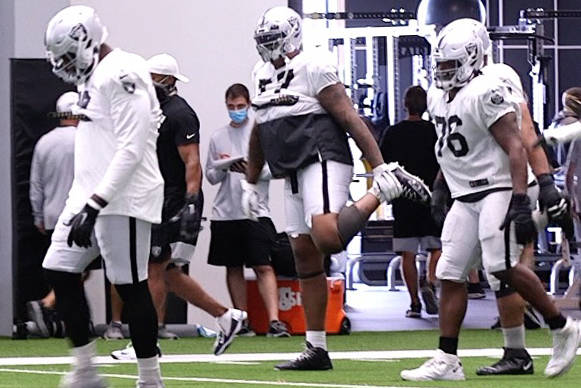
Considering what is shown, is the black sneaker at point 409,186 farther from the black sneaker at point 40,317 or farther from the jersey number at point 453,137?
the black sneaker at point 40,317

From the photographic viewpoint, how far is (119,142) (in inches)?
264

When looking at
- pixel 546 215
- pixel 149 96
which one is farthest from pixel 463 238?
pixel 149 96

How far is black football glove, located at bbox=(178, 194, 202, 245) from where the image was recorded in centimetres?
1041

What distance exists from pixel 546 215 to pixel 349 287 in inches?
469

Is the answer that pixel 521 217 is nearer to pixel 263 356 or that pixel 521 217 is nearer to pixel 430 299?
pixel 263 356

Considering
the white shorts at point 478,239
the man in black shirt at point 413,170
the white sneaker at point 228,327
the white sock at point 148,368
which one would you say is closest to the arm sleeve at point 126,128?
the white sock at point 148,368

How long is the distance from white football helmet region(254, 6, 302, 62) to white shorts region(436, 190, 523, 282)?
1.24 meters

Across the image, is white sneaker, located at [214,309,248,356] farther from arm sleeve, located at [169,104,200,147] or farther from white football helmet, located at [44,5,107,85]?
white football helmet, located at [44,5,107,85]

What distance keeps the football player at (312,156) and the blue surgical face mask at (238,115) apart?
11.4ft

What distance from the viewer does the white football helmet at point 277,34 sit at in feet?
29.1

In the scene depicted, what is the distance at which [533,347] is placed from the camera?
11219 mm

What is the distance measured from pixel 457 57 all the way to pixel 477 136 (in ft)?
1.27

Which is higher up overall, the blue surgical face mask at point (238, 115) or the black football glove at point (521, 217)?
the blue surgical face mask at point (238, 115)

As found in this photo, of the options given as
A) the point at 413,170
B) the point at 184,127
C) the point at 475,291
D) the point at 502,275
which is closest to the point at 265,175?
the point at 184,127
